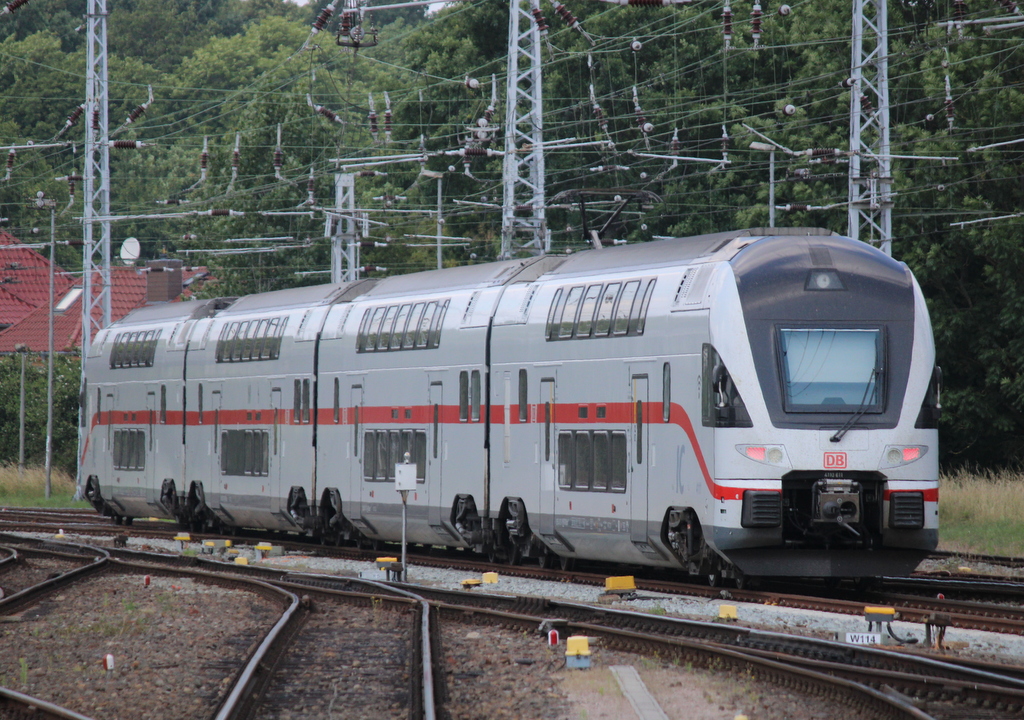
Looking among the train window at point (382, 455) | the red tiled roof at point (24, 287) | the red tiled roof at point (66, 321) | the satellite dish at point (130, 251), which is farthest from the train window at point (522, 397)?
the red tiled roof at point (24, 287)

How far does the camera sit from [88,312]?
39.3 m

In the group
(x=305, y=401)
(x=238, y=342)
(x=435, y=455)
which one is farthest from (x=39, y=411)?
(x=435, y=455)

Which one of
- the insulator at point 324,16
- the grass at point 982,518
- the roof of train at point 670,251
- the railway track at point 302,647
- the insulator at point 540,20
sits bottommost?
the railway track at point 302,647

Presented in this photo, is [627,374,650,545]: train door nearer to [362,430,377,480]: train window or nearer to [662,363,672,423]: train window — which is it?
[662,363,672,423]: train window

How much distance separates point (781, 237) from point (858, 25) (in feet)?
36.6

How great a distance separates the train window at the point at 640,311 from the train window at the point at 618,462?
1308mm

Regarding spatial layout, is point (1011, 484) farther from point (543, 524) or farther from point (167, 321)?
point (167, 321)

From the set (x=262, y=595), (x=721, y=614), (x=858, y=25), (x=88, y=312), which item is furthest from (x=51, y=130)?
(x=721, y=614)

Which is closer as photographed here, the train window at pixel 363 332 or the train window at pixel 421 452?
the train window at pixel 421 452

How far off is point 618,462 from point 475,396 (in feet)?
12.9

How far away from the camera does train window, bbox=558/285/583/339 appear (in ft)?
66.9

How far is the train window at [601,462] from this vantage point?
64.2ft

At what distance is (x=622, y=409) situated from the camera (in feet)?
63.1

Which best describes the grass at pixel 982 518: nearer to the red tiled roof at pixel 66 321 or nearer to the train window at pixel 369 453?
the train window at pixel 369 453
